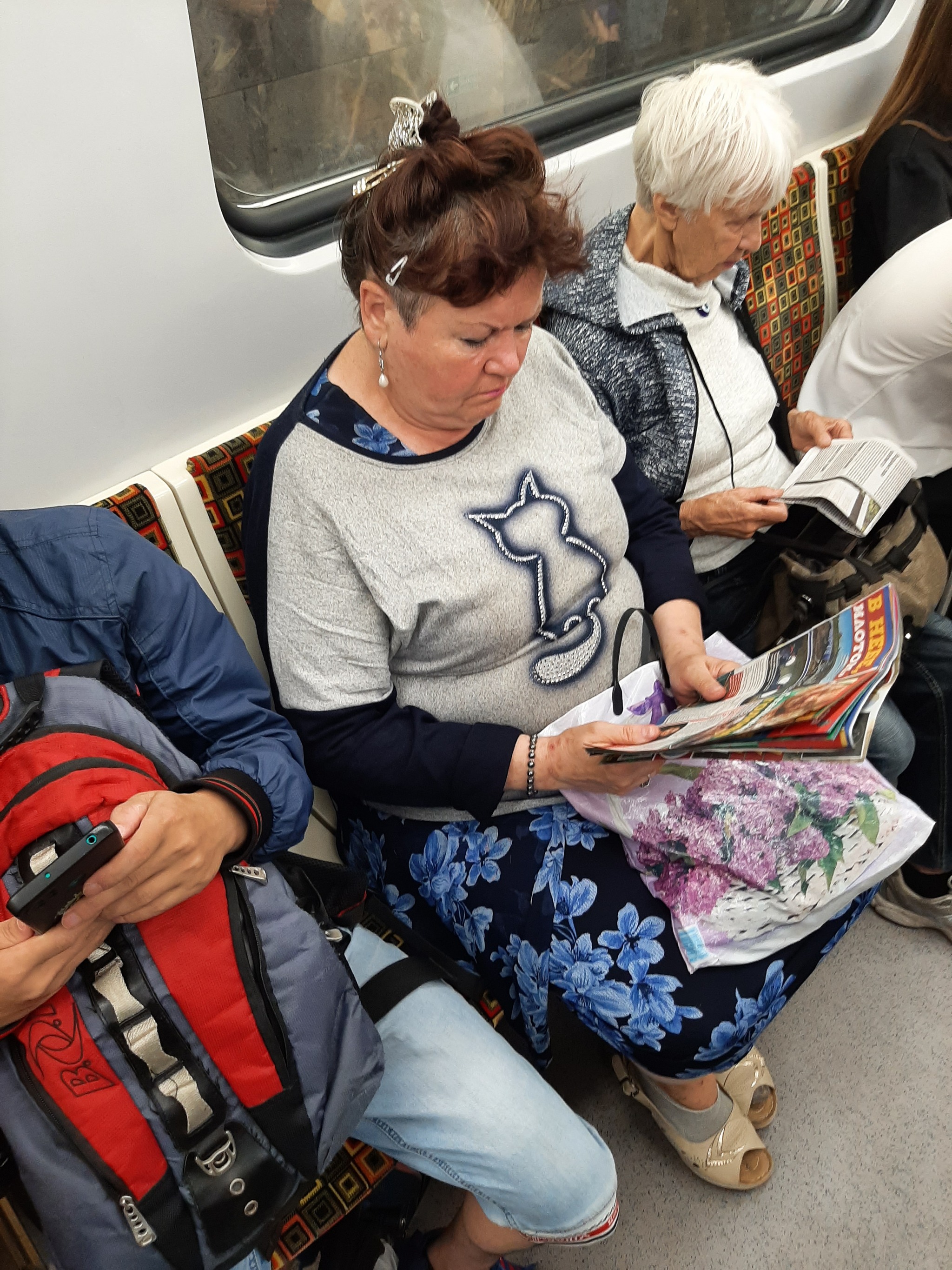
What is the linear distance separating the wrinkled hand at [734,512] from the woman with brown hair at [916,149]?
3.02 feet

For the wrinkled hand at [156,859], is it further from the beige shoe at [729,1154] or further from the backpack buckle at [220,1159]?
the beige shoe at [729,1154]

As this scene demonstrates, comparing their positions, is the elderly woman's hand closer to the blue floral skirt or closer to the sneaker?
the blue floral skirt

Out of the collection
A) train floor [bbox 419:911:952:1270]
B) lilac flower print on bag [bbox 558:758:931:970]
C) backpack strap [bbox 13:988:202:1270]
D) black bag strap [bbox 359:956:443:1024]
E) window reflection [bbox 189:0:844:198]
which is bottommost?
train floor [bbox 419:911:952:1270]

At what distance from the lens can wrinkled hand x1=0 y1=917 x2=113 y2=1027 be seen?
83cm

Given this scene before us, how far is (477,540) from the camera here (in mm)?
1310

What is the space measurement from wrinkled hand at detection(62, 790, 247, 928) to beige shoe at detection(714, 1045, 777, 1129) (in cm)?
108

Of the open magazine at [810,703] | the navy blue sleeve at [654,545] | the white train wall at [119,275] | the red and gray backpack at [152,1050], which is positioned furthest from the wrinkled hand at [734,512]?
the red and gray backpack at [152,1050]

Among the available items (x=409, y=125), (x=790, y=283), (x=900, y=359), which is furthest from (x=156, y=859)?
(x=790, y=283)

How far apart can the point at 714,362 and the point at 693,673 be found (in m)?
0.70

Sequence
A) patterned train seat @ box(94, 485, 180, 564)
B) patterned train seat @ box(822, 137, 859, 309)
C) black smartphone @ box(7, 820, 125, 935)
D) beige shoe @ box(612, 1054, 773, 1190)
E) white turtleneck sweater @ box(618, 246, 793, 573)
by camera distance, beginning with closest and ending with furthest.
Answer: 1. black smartphone @ box(7, 820, 125, 935)
2. patterned train seat @ box(94, 485, 180, 564)
3. beige shoe @ box(612, 1054, 773, 1190)
4. white turtleneck sweater @ box(618, 246, 793, 573)
5. patterned train seat @ box(822, 137, 859, 309)

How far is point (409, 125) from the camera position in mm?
1187

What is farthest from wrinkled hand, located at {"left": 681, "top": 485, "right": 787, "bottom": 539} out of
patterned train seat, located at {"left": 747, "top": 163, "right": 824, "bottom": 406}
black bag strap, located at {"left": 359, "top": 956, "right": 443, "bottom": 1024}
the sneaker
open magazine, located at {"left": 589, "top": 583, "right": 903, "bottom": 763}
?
black bag strap, located at {"left": 359, "top": 956, "right": 443, "bottom": 1024}

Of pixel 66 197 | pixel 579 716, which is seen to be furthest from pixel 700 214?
pixel 66 197

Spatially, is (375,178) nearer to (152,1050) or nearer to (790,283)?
(152,1050)
